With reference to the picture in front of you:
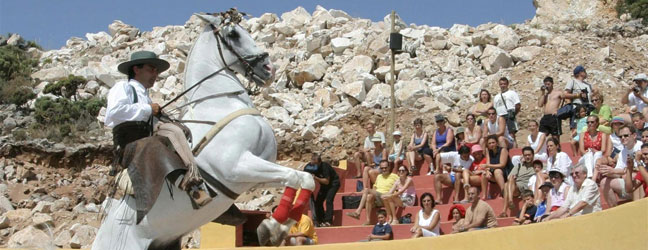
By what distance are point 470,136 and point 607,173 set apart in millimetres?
3608

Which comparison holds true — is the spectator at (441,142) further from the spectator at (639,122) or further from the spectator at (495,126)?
the spectator at (639,122)

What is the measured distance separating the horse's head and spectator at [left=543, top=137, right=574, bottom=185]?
5.23m

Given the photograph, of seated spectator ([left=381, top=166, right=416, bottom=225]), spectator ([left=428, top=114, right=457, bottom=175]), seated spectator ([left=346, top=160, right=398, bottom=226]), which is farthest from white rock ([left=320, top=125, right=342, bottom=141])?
seated spectator ([left=381, top=166, right=416, bottom=225])

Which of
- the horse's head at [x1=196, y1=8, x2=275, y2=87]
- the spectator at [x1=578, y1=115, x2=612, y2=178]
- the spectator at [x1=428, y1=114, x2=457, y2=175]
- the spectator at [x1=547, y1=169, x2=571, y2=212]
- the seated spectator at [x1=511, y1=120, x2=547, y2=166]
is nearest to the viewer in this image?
the horse's head at [x1=196, y1=8, x2=275, y2=87]

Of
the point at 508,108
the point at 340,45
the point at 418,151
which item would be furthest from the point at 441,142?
the point at 340,45

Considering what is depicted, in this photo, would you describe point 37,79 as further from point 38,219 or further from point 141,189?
point 141,189

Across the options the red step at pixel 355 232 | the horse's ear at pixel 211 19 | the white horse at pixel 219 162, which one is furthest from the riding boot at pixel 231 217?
the red step at pixel 355 232

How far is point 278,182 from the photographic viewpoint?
6957 millimetres

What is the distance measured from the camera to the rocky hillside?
19000mm

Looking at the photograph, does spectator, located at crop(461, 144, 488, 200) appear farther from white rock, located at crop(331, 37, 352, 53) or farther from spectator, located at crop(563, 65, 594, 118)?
white rock, located at crop(331, 37, 352, 53)

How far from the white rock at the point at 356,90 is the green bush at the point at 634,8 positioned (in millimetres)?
10122

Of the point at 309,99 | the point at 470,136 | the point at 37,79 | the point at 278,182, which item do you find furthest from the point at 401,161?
the point at 37,79

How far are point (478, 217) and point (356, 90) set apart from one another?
1112 cm

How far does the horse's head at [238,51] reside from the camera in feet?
24.8
